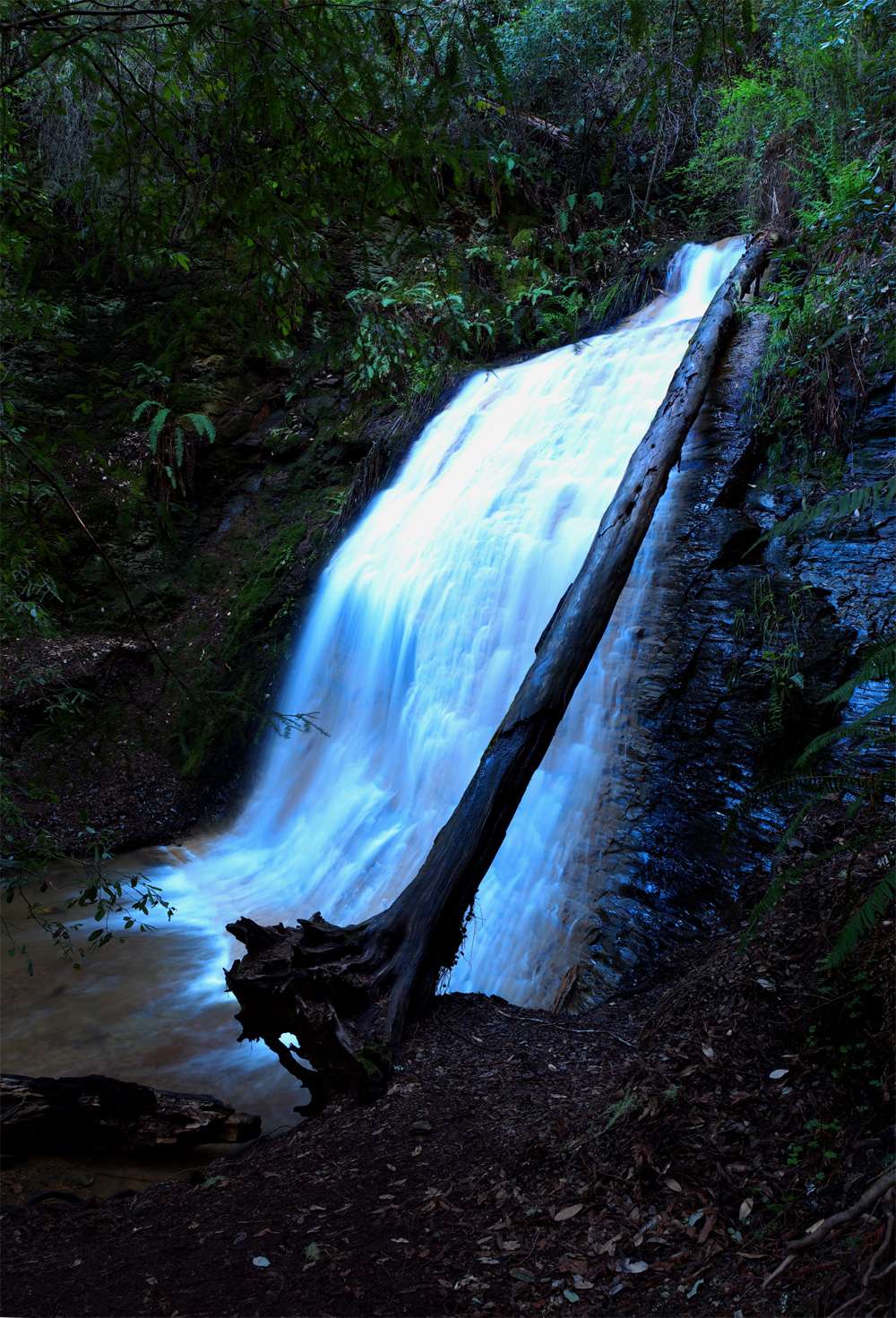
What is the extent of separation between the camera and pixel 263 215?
9.26 ft

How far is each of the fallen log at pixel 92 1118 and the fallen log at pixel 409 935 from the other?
509mm

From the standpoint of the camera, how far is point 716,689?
5.31m

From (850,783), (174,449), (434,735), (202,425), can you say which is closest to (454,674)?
(434,735)

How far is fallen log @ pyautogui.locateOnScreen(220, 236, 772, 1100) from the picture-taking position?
3.78 metres

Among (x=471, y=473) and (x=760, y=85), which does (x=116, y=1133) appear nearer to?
(x=471, y=473)

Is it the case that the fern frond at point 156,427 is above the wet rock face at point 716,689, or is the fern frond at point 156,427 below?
above

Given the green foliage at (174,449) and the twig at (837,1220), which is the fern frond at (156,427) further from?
the twig at (837,1220)

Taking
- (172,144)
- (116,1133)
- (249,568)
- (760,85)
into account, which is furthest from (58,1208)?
(760,85)

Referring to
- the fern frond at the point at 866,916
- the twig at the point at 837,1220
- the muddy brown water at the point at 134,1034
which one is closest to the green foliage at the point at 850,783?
the fern frond at the point at 866,916

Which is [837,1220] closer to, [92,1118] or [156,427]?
[92,1118]

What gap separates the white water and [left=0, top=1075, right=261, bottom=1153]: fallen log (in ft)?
6.06

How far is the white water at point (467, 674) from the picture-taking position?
223 inches

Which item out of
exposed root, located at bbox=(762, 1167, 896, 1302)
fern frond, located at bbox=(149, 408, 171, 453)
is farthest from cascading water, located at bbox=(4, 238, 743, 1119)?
exposed root, located at bbox=(762, 1167, 896, 1302)

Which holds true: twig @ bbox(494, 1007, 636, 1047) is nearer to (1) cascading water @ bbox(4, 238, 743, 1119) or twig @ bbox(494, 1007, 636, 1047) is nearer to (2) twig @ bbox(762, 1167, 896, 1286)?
(1) cascading water @ bbox(4, 238, 743, 1119)
